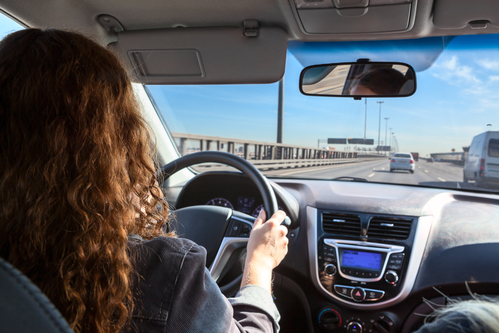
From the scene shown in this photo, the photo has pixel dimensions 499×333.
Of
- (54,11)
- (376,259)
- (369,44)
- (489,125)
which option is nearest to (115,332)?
(376,259)

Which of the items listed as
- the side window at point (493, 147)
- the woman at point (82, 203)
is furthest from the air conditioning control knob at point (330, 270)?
the woman at point (82, 203)

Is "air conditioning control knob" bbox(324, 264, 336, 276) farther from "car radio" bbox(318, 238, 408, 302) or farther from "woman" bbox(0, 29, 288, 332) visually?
"woman" bbox(0, 29, 288, 332)

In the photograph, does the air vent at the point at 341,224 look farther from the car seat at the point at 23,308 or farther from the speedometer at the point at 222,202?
the car seat at the point at 23,308

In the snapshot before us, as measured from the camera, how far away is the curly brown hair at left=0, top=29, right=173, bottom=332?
2.83 feet

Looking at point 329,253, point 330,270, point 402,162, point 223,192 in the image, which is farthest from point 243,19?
point 402,162

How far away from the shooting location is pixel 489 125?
3166 mm

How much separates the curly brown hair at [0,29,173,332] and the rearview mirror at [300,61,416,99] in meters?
2.18

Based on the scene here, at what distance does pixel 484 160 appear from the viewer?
10.1 ft

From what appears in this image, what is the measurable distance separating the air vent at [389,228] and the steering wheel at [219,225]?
1.06m

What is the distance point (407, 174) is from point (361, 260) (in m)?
1.61

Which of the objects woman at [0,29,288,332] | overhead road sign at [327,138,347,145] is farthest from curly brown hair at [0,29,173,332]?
overhead road sign at [327,138,347,145]

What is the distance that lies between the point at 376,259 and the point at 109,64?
7.69 ft

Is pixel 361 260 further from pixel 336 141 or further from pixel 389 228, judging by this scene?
pixel 336 141

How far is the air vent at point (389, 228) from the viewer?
2.74 m
